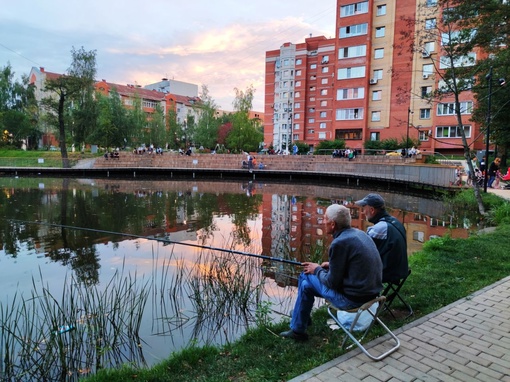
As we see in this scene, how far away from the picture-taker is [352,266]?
3252 mm

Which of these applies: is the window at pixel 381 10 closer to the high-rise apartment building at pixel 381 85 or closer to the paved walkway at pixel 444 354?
the high-rise apartment building at pixel 381 85

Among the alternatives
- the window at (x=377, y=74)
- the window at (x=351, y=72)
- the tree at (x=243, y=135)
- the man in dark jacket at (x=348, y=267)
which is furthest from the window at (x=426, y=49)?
the tree at (x=243, y=135)

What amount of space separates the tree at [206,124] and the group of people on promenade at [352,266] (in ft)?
176

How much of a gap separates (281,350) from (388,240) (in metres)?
1.54

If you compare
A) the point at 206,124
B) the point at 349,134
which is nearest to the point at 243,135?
the point at 206,124

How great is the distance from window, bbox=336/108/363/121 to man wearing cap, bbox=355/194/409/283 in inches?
A: 1681

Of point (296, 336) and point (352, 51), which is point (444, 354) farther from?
point (352, 51)

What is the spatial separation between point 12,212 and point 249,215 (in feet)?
32.6

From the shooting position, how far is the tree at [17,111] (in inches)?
1992

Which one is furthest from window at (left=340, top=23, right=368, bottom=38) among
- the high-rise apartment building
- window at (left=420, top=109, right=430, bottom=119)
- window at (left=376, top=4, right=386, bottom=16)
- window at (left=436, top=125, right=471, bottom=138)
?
window at (left=436, top=125, right=471, bottom=138)

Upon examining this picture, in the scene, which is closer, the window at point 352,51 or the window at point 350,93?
the window at point 352,51

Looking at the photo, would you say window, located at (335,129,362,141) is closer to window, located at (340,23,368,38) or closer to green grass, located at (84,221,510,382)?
window, located at (340,23,368,38)

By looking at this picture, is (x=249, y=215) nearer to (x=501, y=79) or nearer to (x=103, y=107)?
(x=501, y=79)

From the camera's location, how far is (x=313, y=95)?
204 feet
